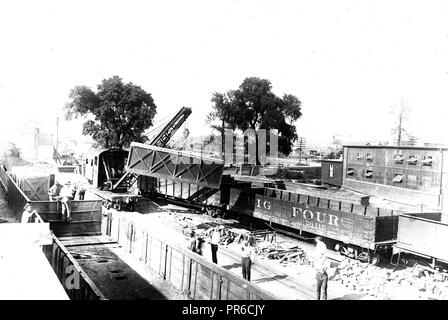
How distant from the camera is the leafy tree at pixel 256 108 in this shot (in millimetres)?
50938

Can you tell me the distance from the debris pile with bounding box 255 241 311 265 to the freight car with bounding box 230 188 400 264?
4.58ft

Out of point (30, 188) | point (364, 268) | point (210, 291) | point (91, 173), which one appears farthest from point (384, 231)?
point (30, 188)

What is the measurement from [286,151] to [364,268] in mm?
39266

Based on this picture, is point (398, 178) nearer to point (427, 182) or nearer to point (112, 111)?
point (427, 182)

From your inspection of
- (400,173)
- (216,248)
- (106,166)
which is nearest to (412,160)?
(400,173)

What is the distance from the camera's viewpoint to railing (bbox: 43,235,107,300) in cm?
770

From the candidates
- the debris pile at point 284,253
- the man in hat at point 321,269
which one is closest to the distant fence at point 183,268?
the man in hat at point 321,269

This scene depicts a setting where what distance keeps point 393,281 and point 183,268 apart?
21.5ft

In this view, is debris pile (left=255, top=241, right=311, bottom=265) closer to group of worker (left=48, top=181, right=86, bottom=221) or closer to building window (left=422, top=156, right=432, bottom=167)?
group of worker (left=48, top=181, right=86, bottom=221)

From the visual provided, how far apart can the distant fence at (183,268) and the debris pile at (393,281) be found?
467 cm

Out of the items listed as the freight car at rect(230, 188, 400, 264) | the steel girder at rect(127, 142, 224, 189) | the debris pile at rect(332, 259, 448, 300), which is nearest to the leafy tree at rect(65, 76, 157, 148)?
the steel girder at rect(127, 142, 224, 189)

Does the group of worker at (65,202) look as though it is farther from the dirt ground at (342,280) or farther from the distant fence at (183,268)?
the dirt ground at (342,280)
